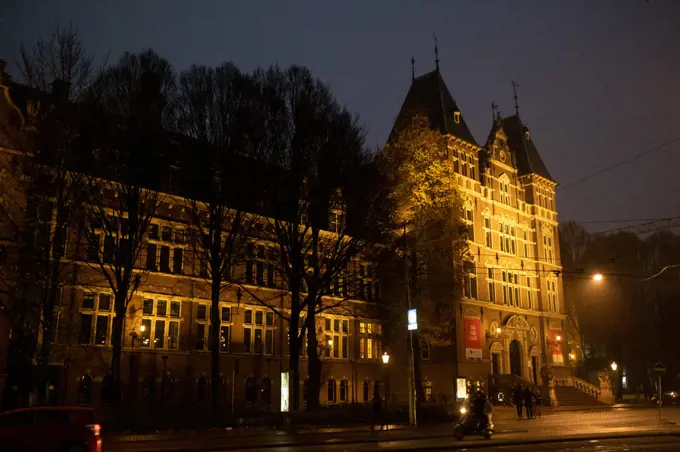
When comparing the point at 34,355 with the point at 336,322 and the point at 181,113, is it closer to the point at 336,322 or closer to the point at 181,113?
the point at 181,113

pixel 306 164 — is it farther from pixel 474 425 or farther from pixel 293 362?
pixel 474 425

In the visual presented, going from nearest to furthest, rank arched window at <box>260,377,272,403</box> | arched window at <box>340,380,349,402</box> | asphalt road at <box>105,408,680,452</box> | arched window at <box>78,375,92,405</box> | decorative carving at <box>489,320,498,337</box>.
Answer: asphalt road at <box>105,408,680,452</box>
arched window at <box>78,375,92,405</box>
arched window at <box>260,377,272,403</box>
arched window at <box>340,380,349,402</box>
decorative carving at <box>489,320,498,337</box>

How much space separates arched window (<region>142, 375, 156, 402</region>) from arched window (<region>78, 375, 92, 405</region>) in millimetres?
3078

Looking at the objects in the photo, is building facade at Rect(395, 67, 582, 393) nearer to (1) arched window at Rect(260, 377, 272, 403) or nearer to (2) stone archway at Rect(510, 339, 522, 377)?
(2) stone archway at Rect(510, 339, 522, 377)

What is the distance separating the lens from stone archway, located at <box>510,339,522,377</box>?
193ft

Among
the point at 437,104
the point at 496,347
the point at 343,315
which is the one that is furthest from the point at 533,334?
the point at 437,104

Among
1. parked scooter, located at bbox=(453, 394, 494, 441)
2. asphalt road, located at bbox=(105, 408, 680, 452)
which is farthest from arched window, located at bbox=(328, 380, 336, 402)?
parked scooter, located at bbox=(453, 394, 494, 441)

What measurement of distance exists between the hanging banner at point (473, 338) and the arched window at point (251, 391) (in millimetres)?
19399

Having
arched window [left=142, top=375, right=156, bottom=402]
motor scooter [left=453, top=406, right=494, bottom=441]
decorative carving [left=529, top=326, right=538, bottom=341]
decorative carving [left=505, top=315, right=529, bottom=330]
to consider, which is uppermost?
decorative carving [left=505, top=315, right=529, bottom=330]

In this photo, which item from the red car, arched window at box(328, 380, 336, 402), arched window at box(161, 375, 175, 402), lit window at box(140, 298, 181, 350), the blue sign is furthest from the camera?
arched window at box(328, 380, 336, 402)

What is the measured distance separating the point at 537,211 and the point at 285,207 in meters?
40.4

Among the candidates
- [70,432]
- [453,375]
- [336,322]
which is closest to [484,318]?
[453,375]

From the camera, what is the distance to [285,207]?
32.4 metres

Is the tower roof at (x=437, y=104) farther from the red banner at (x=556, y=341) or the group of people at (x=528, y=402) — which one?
the group of people at (x=528, y=402)
